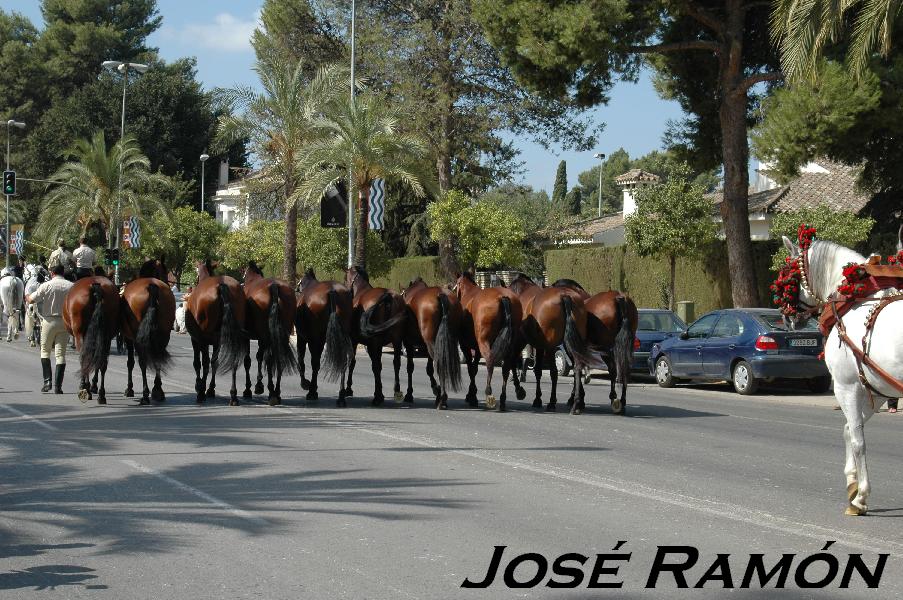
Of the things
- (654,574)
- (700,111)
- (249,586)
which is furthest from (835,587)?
(700,111)

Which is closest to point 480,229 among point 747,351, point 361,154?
point 361,154

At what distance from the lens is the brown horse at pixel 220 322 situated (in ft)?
55.9

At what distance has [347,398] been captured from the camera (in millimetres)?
18562

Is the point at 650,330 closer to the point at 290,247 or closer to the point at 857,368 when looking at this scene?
the point at 857,368

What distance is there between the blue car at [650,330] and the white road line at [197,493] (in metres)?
15.7

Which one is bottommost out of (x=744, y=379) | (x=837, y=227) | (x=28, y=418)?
(x=28, y=418)

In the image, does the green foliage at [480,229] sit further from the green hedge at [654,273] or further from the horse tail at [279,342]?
the horse tail at [279,342]

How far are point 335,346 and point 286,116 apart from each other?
26091mm

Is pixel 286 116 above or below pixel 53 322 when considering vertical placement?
above

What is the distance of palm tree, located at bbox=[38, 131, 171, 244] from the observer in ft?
188

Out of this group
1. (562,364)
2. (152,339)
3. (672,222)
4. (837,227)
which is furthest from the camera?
(672,222)

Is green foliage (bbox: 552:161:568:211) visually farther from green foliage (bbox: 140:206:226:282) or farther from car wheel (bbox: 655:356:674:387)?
car wheel (bbox: 655:356:674:387)

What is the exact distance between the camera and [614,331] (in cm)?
1716

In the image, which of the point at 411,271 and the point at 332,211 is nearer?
the point at 332,211
